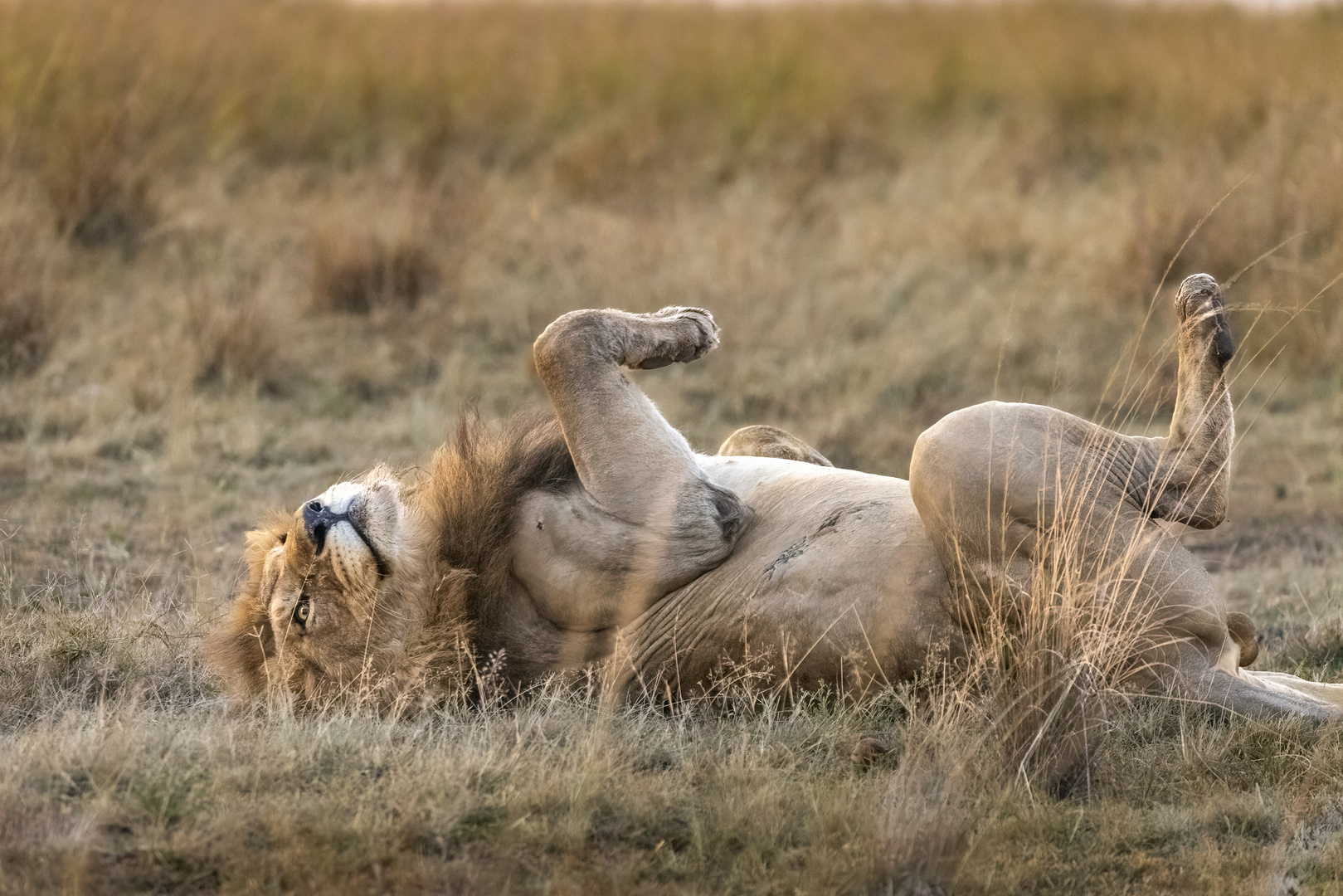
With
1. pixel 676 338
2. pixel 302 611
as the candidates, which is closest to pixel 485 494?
pixel 302 611

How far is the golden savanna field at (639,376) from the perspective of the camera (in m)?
2.68

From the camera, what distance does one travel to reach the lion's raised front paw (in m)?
3.78

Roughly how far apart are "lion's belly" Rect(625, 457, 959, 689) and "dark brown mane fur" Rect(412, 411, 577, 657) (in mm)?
371

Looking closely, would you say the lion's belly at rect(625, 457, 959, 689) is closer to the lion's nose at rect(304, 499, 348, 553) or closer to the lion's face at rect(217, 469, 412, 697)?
the lion's face at rect(217, 469, 412, 697)

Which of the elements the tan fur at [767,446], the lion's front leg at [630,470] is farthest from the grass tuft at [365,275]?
the lion's front leg at [630,470]

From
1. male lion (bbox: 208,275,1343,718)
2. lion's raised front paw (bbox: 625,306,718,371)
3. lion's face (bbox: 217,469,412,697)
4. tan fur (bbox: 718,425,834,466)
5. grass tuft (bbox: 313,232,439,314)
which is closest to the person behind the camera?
male lion (bbox: 208,275,1343,718)

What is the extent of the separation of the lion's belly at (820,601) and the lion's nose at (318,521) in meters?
0.78

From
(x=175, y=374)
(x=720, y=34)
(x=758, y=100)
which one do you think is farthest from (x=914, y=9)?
(x=175, y=374)

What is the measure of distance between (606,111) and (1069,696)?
10.1m

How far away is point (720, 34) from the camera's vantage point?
15.7 meters

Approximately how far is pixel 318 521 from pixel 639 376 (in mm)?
3785

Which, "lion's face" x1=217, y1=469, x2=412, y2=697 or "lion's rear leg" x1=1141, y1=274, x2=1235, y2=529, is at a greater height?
"lion's rear leg" x1=1141, y1=274, x2=1235, y2=529

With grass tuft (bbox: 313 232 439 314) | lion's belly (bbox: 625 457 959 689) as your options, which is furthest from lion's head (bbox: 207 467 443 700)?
grass tuft (bbox: 313 232 439 314)

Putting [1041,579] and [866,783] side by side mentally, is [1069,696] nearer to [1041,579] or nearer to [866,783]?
[1041,579]
